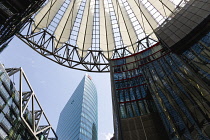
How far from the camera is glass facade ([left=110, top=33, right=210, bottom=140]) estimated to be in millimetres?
14875

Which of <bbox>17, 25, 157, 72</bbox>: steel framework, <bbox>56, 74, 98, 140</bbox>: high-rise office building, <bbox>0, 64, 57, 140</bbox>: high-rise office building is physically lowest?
<bbox>0, 64, 57, 140</bbox>: high-rise office building

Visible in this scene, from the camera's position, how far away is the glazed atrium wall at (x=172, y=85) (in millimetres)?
15304

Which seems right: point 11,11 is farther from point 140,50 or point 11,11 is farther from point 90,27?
point 140,50

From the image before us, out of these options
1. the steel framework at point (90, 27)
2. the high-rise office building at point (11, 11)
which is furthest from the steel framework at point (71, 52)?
the high-rise office building at point (11, 11)

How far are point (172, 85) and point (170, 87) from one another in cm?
30

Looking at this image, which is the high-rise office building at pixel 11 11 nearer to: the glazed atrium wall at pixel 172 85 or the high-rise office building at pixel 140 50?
the high-rise office building at pixel 140 50

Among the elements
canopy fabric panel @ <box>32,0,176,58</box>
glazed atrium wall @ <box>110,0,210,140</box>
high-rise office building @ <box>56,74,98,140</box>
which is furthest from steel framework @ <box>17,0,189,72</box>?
high-rise office building @ <box>56,74,98,140</box>

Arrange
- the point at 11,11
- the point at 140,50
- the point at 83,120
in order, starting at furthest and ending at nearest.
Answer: the point at 83,120
the point at 140,50
the point at 11,11

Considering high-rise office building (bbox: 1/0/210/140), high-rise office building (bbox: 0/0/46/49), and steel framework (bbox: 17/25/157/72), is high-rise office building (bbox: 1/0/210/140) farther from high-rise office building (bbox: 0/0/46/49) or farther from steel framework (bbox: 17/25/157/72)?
high-rise office building (bbox: 0/0/46/49)

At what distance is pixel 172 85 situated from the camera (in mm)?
19078

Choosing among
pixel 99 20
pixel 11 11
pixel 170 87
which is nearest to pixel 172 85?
pixel 170 87

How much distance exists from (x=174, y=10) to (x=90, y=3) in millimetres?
11532

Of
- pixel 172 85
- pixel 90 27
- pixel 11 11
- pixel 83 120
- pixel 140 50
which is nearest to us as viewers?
pixel 11 11

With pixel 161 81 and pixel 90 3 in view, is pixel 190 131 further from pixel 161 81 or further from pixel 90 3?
pixel 90 3
